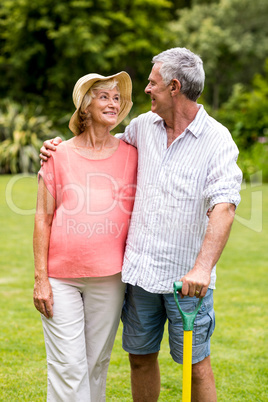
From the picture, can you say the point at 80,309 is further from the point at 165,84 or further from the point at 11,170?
the point at 11,170

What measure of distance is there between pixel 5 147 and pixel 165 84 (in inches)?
516

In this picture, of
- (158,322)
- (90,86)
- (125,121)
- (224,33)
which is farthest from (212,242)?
(224,33)

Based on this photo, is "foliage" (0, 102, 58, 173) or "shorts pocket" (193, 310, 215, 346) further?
"foliage" (0, 102, 58, 173)

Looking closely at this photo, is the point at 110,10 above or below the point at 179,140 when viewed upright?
above

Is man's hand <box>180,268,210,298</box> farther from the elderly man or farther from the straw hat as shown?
the straw hat

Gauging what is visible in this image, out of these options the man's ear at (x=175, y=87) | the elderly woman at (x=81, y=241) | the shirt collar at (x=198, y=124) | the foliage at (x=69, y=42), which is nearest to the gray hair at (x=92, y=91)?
the elderly woman at (x=81, y=241)

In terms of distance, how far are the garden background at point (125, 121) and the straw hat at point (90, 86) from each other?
1.73 metres

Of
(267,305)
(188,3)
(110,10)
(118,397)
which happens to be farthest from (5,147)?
(188,3)

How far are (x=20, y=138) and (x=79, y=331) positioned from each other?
12913 millimetres

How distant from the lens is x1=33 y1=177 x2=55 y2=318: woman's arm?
2.72 metres

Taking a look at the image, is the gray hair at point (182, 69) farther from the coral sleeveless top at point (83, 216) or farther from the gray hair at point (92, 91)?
the coral sleeveless top at point (83, 216)

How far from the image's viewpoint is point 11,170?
15.3m

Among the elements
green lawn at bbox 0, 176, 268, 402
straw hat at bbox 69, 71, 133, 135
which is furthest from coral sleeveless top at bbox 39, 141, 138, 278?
green lawn at bbox 0, 176, 268, 402

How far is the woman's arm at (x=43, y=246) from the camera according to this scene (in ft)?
8.93
